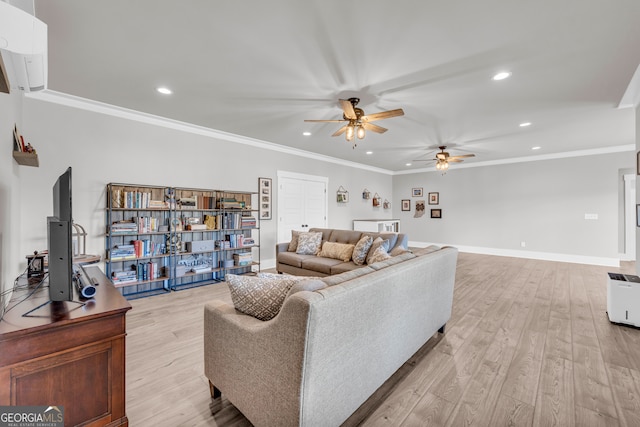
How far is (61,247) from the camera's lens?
4.76 feet

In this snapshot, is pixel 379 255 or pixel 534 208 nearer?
pixel 379 255

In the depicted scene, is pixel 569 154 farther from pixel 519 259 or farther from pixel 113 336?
pixel 113 336

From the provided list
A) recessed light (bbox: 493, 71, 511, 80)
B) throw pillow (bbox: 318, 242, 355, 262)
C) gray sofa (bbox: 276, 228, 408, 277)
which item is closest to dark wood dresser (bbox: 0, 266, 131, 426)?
gray sofa (bbox: 276, 228, 408, 277)

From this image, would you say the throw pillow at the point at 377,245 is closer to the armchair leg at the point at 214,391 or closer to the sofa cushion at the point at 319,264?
the sofa cushion at the point at 319,264

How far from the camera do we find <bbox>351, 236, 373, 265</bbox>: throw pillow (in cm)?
398

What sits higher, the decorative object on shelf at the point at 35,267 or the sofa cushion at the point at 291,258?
the decorative object on shelf at the point at 35,267

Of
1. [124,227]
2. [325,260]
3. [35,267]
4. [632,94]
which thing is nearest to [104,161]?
[124,227]

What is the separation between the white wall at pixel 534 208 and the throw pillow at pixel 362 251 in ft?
17.5

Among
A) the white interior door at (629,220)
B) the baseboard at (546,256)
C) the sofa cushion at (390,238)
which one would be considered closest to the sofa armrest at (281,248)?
the sofa cushion at (390,238)

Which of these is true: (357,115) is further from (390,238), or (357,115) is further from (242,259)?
(242,259)

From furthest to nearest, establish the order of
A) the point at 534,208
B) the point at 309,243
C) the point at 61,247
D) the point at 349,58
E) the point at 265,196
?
the point at 534,208
the point at 265,196
the point at 309,243
the point at 349,58
the point at 61,247

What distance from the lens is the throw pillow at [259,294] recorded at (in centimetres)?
152

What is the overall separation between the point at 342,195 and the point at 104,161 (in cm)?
523

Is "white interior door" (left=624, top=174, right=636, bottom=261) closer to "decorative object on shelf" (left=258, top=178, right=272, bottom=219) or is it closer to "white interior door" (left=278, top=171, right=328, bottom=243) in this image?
"white interior door" (left=278, top=171, right=328, bottom=243)
